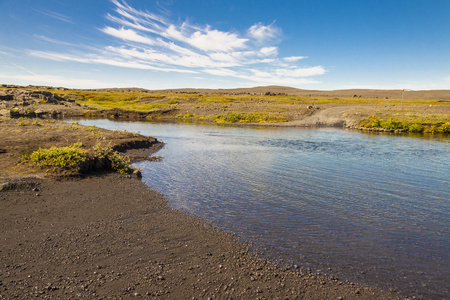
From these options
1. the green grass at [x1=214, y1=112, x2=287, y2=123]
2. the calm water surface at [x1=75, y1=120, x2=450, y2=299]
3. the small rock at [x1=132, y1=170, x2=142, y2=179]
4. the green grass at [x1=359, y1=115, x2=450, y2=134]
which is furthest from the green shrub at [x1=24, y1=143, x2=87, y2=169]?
the green grass at [x1=214, y1=112, x2=287, y2=123]

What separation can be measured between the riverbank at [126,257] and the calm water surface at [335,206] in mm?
906

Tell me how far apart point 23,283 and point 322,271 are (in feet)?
26.4

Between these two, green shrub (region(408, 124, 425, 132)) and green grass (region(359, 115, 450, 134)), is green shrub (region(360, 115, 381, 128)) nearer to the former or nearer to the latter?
green grass (region(359, 115, 450, 134))

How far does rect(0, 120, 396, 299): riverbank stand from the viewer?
Answer: 274 inches

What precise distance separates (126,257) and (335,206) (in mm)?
9627

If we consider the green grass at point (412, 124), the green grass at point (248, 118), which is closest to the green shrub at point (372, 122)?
the green grass at point (412, 124)

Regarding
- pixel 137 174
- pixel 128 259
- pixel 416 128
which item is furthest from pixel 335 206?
pixel 416 128

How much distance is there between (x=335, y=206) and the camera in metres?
13.1

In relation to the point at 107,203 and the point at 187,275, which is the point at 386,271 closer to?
the point at 187,275

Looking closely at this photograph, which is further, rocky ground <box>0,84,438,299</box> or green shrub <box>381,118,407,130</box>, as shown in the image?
green shrub <box>381,118,407,130</box>

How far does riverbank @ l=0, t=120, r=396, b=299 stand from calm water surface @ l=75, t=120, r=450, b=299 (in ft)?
2.97

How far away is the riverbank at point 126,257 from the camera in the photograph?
6953mm

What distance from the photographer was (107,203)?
12484 mm

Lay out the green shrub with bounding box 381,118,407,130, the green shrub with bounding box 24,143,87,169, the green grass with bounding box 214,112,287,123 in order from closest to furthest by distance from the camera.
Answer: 1. the green shrub with bounding box 24,143,87,169
2. the green shrub with bounding box 381,118,407,130
3. the green grass with bounding box 214,112,287,123
